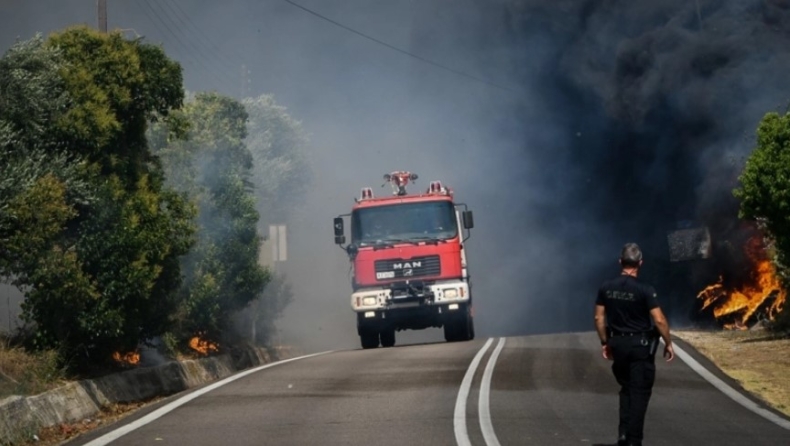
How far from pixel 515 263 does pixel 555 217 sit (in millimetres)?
2915

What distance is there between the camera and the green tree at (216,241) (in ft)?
91.9

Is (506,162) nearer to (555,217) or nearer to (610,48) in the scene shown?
(555,217)

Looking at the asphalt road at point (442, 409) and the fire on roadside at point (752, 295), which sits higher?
the fire on roadside at point (752, 295)

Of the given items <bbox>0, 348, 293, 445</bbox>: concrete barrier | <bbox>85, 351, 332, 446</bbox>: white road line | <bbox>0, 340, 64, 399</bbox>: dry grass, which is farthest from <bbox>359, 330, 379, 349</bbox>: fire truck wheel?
<bbox>0, 340, 64, 399</bbox>: dry grass

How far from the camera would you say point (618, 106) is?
147ft

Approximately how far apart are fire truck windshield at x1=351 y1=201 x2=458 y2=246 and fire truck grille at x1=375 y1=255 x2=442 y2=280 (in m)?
0.45

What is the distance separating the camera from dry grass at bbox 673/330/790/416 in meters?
17.3

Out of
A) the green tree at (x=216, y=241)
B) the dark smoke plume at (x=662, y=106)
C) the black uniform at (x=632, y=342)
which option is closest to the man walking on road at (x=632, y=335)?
the black uniform at (x=632, y=342)

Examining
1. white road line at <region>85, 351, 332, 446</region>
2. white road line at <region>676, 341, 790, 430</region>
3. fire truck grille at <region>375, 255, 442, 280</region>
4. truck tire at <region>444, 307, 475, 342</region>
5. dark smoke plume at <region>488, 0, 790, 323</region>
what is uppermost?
dark smoke plume at <region>488, 0, 790, 323</region>

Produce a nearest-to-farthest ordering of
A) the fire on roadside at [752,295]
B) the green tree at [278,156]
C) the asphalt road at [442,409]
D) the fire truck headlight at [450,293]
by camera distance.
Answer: the asphalt road at [442,409]
the fire truck headlight at [450,293]
the fire on roadside at [752,295]
the green tree at [278,156]

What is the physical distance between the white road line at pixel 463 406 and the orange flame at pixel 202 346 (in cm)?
845

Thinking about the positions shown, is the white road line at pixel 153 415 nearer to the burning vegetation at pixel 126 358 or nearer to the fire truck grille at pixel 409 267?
the burning vegetation at pixel 126 358

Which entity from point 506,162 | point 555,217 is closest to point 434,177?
point 506,162

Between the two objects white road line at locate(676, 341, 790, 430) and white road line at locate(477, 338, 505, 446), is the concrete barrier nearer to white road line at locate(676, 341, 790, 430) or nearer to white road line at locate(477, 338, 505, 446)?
white road line at locate(477, 338, 505, 446)
